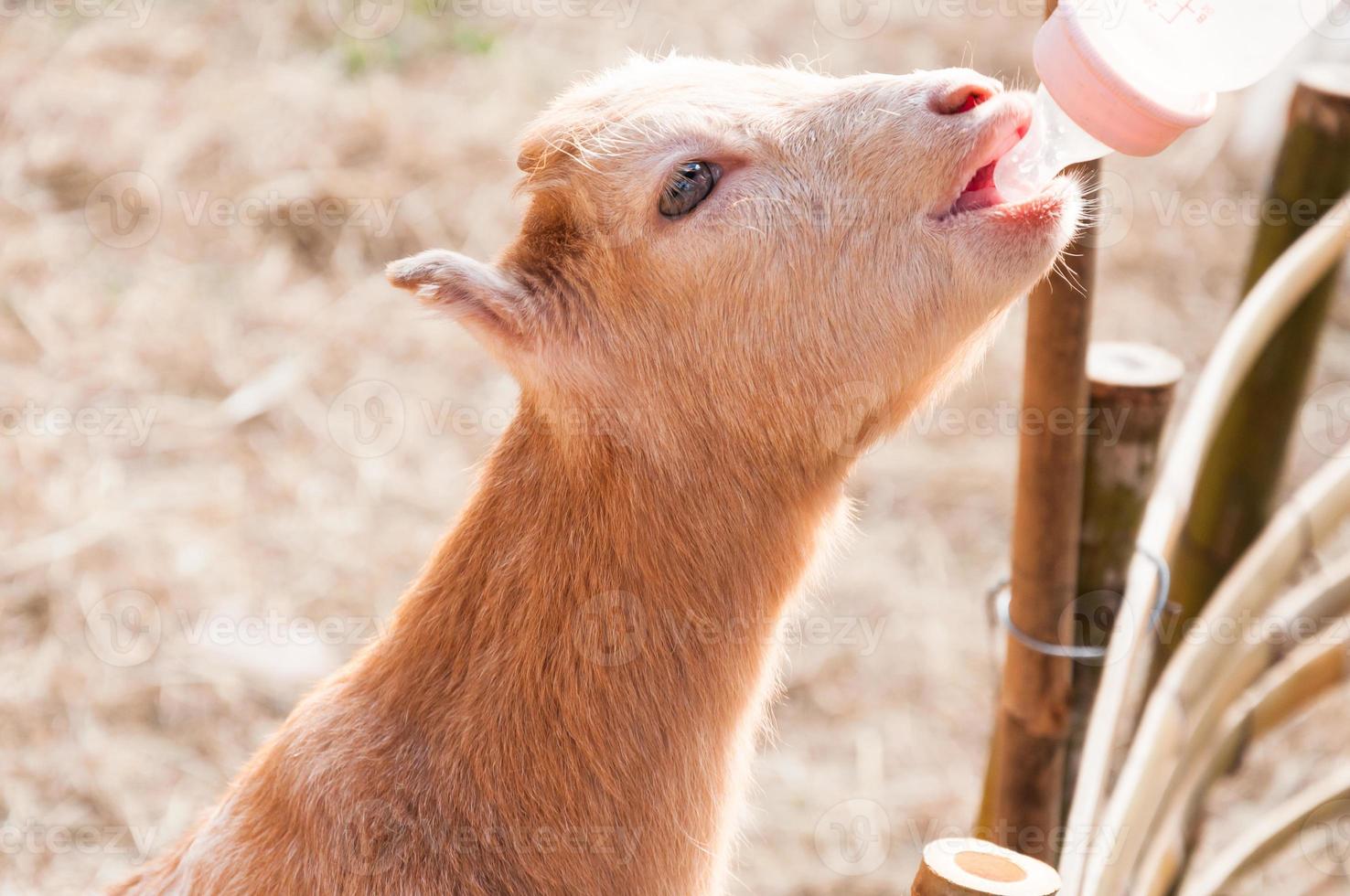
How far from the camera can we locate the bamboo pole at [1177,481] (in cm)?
253

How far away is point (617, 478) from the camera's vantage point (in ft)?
7.53

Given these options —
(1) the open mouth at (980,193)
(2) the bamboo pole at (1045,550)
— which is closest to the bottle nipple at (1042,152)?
(1) the open mouth at (980,193)

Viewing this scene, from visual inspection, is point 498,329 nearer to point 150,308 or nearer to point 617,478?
point 617,478

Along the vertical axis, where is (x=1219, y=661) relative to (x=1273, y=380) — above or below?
below

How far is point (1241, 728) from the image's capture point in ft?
11.3

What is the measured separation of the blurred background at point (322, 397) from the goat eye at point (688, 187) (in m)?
1.22

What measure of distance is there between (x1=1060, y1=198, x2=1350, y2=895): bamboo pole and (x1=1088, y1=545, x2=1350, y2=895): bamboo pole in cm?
8

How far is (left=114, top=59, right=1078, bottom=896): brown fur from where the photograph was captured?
7.17 feet

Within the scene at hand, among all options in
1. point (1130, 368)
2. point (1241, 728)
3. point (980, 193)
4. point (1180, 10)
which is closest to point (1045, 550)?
point (1130, 368)

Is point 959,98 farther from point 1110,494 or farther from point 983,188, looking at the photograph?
point 1110,494

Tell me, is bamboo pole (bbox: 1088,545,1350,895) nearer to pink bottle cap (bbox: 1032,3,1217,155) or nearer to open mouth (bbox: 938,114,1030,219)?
open mouth (bbox: 938,114,1030,219)

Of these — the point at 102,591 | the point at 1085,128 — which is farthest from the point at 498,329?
the point at 102,591

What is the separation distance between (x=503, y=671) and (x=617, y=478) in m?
0.39

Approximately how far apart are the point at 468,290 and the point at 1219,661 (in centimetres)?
209
